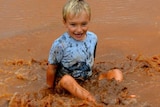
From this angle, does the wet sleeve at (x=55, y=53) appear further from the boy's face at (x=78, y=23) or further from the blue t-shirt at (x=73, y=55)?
the boy's face at (x=78, y=23)

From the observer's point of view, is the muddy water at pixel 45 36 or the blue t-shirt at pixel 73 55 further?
the muddy water at pixel 45 36

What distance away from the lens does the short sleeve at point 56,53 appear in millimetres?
3805

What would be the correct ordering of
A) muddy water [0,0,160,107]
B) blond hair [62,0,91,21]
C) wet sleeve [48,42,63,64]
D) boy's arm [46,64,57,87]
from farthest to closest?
muddy water [0,0,160,107] < boy's arm [46,64,57,87] < wet sleeve [48,42,63,64] < blond hair [62,0,91,21]

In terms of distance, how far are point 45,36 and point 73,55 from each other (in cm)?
181

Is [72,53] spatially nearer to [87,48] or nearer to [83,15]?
[87,48]

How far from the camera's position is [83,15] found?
3.67 meters

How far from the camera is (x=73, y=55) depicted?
3.88 m

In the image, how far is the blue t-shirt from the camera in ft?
12.6

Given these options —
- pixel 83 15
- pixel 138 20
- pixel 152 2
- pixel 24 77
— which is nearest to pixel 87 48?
pixel 83 15

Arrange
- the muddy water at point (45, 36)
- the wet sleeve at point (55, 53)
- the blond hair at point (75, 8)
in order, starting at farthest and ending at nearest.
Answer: the muddy water at point (45, 36) < the wet sleeve at point (55, 53) < the blond hair at point (75, 8)

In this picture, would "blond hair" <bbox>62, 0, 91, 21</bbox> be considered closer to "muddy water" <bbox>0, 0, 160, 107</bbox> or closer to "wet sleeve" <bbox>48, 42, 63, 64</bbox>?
"wet sleeve" <bbox>48, 42, 63, 64</bbox>

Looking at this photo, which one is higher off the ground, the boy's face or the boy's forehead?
the boy's forehead

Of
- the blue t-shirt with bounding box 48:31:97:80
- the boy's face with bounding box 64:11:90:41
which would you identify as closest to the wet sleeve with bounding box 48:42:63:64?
the blue t-shirt with bounding box 48:31:97:80

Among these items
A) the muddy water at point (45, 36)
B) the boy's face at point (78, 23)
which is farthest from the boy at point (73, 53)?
the muddy water at point (45, 36)
